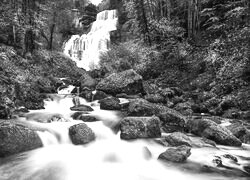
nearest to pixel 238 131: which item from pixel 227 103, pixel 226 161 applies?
pixel 226 161

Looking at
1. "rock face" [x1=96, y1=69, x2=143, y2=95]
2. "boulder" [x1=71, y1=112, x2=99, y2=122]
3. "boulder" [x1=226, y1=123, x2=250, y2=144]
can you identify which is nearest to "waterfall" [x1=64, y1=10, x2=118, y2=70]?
"rock face" [x1=96, y1=69, x2=143, y2=95]

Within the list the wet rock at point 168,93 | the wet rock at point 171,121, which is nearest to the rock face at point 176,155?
the wet rock at point 171,121

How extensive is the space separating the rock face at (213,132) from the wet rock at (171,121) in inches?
15.3

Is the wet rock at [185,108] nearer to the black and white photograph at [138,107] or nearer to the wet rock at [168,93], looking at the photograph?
the black and white photograph at [138,107]

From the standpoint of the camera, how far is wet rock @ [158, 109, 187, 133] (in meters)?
9.21

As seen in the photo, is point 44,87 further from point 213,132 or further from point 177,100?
point 213,132

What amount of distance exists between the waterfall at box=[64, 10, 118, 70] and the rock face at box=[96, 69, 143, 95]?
1212 cm

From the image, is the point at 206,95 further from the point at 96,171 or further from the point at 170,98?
the point at 96,171

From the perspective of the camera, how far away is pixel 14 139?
6.41 m

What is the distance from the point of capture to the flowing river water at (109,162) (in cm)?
558

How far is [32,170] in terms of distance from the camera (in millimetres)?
5840

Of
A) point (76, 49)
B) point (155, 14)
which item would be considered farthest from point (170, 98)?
point (76, 49)

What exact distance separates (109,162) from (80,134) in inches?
64.4

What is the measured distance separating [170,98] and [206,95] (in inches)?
85.8
